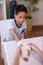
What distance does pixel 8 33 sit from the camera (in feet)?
5.34

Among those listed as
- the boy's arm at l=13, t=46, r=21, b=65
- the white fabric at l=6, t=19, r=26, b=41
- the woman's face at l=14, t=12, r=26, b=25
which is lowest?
the boy's arm at l=13, t=46, r=21, b=65

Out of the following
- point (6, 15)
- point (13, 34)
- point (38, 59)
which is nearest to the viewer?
point (38, 59)

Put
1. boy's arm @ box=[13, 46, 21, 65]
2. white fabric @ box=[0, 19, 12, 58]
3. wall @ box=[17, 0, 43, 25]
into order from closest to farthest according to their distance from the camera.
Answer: boy's arm @ box=[13, 46, 21, 65] < white fabric @ box=[0, 19, 12, 58] < wall @ box=[17, 0, 43, 25]

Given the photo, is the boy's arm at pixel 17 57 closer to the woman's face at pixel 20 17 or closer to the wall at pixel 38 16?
the woman's face at pixel 20 17

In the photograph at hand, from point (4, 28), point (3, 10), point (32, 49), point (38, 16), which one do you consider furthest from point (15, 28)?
point (38, 16)

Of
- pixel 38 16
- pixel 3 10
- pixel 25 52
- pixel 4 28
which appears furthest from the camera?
pixel 38 16

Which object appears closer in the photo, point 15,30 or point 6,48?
point 6,48

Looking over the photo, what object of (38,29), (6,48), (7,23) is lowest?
(38,29)

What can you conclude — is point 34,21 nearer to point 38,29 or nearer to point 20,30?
point 38,29

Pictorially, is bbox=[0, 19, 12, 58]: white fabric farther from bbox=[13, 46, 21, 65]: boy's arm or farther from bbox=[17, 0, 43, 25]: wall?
bbox=[17, 0, 43, 25]: wall

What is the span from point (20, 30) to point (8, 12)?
1.62 meters

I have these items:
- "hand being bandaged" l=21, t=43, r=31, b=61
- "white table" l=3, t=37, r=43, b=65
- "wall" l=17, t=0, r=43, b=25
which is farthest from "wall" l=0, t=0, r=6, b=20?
"hand being bandaged" l=21, t=43, r=31, b=61

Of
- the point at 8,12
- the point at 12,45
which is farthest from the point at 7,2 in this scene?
the point at 12,45

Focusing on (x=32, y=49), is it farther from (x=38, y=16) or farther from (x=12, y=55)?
(x=38, y=16)
